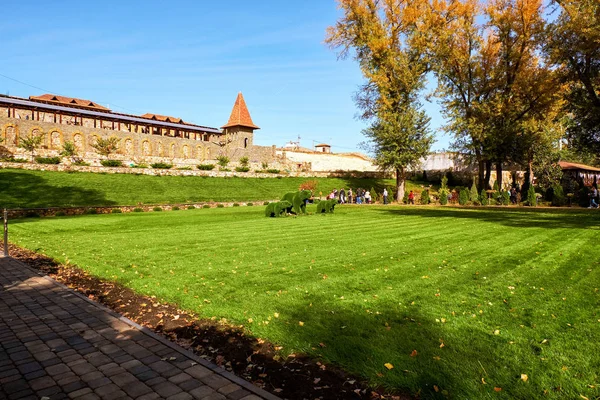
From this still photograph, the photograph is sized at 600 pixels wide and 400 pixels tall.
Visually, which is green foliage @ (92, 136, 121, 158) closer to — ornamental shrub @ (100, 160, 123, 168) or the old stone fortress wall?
the old stone fortress wall

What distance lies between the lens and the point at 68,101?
61125 millimetres

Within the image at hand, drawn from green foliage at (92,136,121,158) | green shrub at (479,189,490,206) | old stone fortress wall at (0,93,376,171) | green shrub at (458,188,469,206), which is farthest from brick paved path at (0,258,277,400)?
green foliage at (92,136,121,158)

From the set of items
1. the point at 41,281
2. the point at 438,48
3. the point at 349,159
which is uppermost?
the point at 438,48

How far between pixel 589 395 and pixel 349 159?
72932mm

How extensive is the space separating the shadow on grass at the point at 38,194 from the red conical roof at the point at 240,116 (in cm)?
4015

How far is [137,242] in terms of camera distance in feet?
40.5

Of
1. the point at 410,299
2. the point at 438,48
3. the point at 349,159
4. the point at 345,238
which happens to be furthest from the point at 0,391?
the point at 349,159

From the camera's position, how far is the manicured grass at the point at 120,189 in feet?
86.1

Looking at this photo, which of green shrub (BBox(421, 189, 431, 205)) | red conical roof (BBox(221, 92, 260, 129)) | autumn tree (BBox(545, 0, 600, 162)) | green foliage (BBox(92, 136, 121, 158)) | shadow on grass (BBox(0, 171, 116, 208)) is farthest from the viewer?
red conical roof (BBox(221, 92, 260, 129))

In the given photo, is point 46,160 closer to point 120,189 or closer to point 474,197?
point 120,189

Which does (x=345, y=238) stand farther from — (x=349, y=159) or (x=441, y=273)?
(x=349, y=159)

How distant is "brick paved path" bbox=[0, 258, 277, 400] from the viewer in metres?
3.62

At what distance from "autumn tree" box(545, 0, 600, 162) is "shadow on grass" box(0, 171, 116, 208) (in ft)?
98.9

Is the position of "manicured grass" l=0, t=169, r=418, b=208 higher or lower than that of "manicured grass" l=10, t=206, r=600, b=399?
higher
